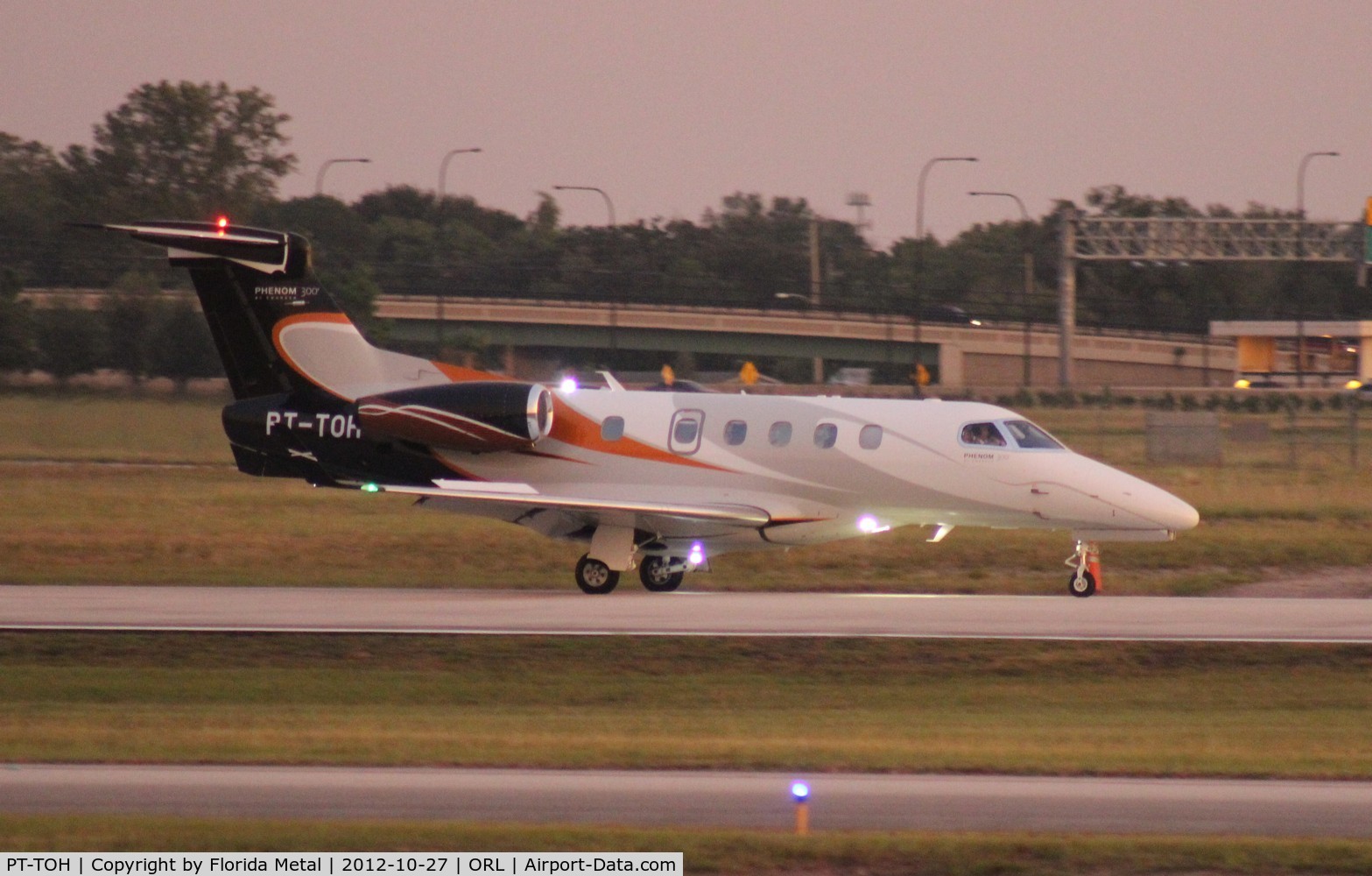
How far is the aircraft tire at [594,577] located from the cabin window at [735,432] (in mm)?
2432

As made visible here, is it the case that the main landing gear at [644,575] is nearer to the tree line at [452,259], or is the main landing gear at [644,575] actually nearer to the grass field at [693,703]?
the grass field at [693,703]

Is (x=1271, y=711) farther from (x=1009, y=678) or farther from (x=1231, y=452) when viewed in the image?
(x=1231, y=452)

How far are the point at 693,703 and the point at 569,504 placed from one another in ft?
19.9

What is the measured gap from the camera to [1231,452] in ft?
160

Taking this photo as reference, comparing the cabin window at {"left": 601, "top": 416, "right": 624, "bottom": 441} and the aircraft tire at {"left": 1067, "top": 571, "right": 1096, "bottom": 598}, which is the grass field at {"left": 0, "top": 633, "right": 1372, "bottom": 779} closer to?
the aircraft tire at {"left": 1067, "top": 571, "right": 1096, "bottom": 598}

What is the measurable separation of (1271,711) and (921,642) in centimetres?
389

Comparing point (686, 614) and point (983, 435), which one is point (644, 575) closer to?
point (686, 614)

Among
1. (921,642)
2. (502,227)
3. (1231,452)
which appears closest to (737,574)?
(921,642)

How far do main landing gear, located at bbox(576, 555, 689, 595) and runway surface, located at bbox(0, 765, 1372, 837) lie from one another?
10.7m

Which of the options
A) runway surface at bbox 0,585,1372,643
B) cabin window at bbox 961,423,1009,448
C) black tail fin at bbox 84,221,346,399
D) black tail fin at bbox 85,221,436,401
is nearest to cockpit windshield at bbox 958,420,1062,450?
cabin window at bbox 961,423,1009,448

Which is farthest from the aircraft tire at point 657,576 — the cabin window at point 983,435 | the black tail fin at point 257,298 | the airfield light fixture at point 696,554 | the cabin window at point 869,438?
the black tail fin at point 257,298

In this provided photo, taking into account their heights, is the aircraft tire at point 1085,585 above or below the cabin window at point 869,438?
below

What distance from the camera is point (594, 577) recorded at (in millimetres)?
22781

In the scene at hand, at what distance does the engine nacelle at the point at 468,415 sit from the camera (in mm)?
22656
